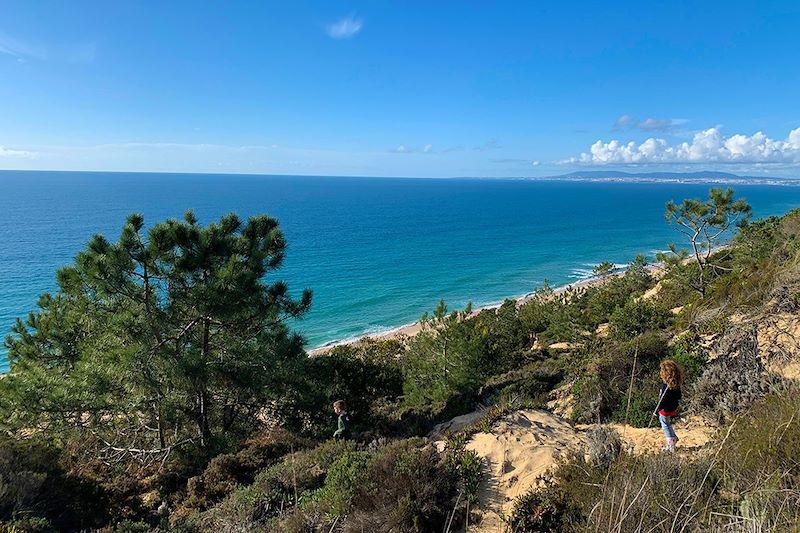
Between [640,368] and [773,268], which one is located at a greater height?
[773,268]

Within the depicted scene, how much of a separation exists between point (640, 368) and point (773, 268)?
4.44 meters

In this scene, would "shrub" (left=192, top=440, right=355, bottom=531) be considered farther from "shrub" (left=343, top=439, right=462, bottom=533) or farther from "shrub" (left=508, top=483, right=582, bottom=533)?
"shrub" (left=508, top=483, right=582, bottom=533)

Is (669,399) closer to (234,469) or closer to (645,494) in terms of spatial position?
(645,494)

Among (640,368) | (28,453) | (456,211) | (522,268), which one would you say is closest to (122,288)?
(28,453)

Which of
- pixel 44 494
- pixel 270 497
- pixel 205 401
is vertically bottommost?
pixel 205 401

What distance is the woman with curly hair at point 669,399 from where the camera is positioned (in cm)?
606

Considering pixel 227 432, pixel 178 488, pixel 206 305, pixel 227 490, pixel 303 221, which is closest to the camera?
pixel 227 490

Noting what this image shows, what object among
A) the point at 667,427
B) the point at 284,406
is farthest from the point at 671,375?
the point at 284,406

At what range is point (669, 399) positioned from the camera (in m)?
6.29

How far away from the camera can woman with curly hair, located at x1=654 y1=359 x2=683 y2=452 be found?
6062 mm

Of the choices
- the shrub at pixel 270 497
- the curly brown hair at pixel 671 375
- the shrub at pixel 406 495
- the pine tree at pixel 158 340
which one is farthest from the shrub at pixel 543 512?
the pine tree at pixel 158 340

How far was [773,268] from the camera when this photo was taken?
1021cm

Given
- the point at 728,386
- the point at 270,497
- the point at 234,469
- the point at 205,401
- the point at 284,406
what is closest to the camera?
the point at 270,497

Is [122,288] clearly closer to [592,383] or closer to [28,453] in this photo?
[28,453]
